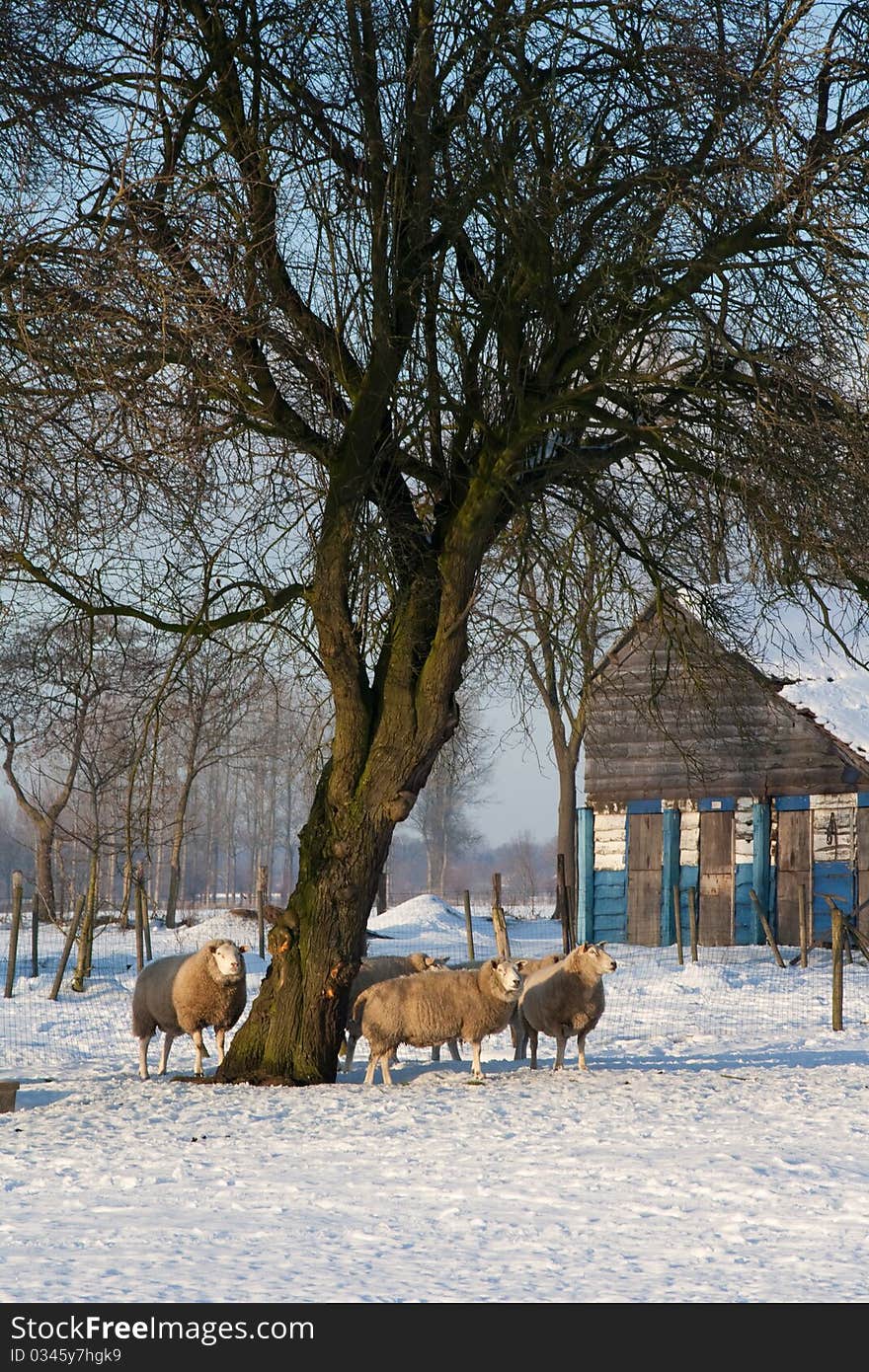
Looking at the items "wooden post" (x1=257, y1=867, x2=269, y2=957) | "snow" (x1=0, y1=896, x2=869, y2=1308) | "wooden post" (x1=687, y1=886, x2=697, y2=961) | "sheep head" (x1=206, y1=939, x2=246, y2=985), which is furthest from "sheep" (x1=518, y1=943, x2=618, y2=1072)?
"wooden post" (x1=257, y1=867, x2=269, y2=957)

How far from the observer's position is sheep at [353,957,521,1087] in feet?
38.7

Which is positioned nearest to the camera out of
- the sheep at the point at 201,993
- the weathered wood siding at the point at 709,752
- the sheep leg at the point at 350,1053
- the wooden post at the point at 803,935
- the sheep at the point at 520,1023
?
the sheep at the point at 201,993

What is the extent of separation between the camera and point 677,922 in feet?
80.3

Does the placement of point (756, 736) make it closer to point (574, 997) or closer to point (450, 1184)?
point (574, 997)

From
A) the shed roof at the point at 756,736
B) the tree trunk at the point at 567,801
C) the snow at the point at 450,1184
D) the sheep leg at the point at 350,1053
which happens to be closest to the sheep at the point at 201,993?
the snow at the point at 450,1184

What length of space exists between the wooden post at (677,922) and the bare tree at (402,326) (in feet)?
41.5

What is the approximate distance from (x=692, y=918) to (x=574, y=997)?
492 inches

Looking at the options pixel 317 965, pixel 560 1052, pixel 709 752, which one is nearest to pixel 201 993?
pixel 317 965

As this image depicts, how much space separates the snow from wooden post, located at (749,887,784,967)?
27.3 feet

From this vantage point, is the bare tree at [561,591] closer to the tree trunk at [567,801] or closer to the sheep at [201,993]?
the sheep at [201,993]

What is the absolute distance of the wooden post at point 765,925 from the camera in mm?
23172

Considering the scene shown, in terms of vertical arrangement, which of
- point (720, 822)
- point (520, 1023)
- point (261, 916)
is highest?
point (720, 822)

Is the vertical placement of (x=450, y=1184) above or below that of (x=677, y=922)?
below

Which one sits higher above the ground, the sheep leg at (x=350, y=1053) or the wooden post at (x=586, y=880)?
the wooden post at (x=586, y=880)
